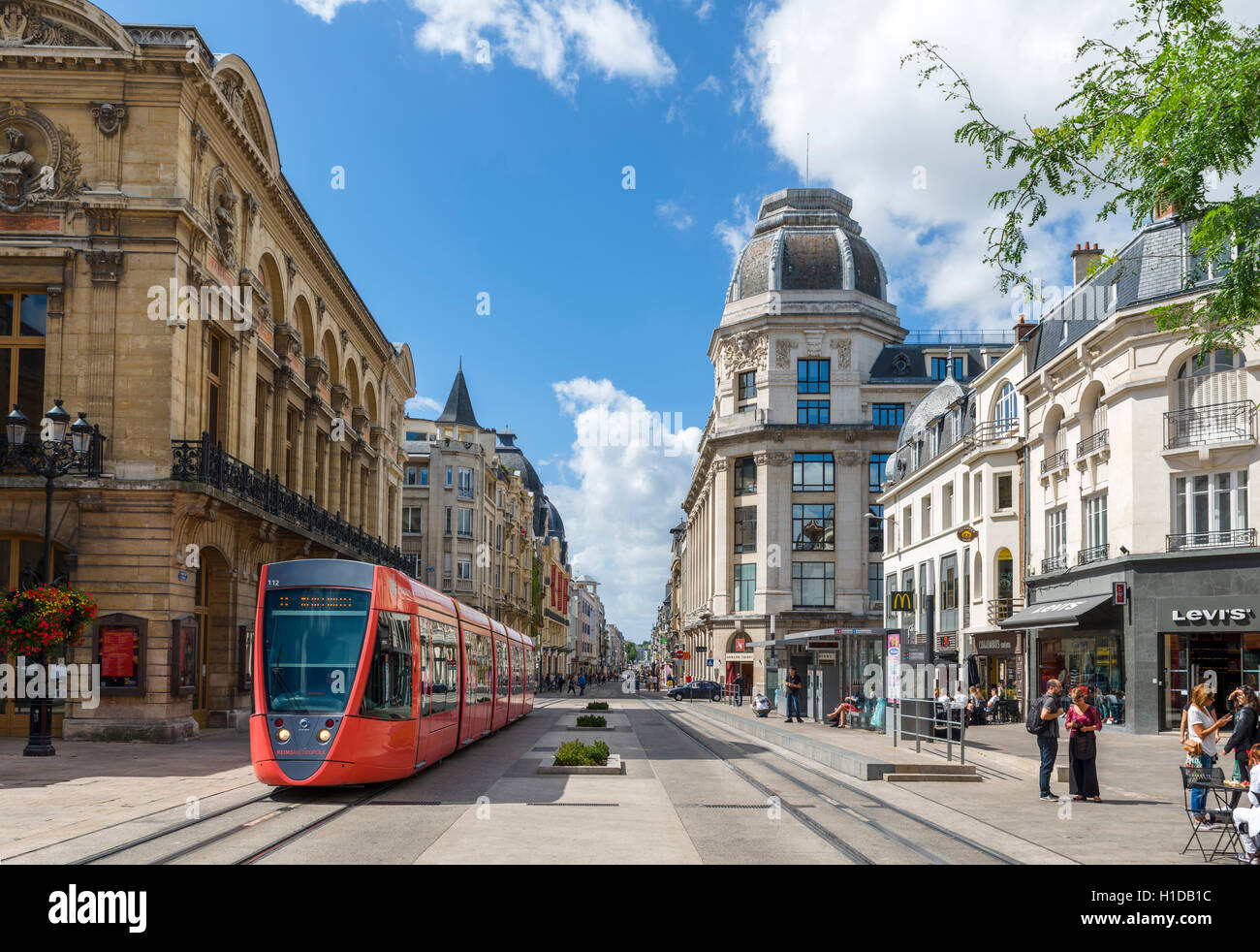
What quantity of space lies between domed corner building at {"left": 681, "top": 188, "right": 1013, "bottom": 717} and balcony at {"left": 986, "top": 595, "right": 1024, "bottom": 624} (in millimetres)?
36054

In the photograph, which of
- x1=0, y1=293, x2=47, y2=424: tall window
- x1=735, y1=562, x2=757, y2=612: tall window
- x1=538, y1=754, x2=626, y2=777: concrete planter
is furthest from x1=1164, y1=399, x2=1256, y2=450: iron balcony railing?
x1=735, y1=562, x2=757, y2=612: tall window

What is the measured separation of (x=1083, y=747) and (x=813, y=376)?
66.3m

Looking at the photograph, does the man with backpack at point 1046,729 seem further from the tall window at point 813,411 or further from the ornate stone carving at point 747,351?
the ornate stone carving at point 747,351

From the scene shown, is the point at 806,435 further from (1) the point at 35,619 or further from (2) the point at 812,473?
(1) the point at 35,619

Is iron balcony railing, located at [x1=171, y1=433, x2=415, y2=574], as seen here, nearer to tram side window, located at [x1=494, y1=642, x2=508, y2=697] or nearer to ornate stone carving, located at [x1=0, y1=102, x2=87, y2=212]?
tram side window, located at [x1=494, y1=642, x2=508, y2=697]

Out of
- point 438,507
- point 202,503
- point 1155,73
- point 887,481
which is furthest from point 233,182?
point 438,507

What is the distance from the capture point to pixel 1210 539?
31672 mm

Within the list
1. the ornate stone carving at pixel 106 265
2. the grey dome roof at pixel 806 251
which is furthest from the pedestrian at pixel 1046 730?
the grey dome roof at pixel 806 251

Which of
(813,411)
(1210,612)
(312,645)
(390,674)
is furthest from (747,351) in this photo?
(312,645)

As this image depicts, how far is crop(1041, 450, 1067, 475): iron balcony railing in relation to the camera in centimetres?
3775

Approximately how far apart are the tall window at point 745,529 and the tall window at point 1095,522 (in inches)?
1860

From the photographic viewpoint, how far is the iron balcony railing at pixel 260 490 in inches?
1080
